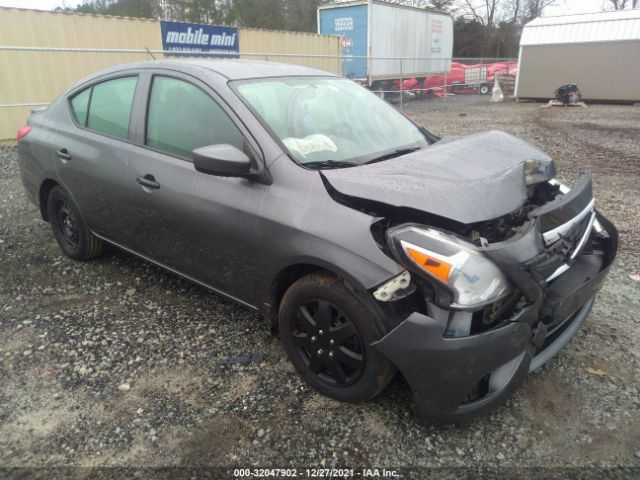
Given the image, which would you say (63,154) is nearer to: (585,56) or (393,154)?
(393,154)

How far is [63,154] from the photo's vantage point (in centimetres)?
377

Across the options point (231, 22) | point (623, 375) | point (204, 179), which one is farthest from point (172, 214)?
point (231, 22)

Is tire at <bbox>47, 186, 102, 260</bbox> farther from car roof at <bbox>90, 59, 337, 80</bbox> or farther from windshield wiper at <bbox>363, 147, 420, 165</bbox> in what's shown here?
windshield wiper at <bbox>363, 147, 420, 165</bbox>

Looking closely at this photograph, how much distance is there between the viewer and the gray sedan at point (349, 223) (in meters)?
2.00

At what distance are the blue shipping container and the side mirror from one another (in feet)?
54.6

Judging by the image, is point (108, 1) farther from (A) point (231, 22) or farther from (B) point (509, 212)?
(B) point (509, 212)

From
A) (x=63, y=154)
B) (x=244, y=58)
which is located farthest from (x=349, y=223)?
(x=244, y=58)

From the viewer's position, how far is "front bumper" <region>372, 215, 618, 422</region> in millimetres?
1946

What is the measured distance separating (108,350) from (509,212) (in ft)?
8.28

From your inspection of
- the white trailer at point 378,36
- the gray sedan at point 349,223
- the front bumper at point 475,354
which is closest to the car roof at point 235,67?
the gray sedan at point 349,223

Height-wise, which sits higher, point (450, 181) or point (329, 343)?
point (450, 181)

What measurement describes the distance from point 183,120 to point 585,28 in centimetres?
2130

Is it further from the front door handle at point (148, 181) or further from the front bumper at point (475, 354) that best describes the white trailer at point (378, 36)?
the front bumper at point (475, 354)

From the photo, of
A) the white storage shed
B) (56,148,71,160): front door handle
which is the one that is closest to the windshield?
(56,148,71,160): front door handle
